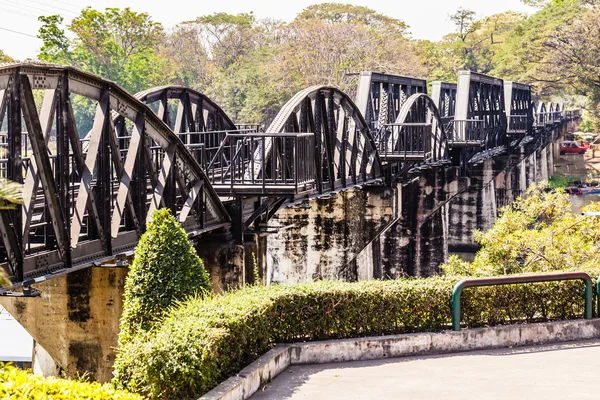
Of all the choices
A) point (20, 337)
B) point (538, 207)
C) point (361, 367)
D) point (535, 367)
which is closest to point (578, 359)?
point (535, 367)

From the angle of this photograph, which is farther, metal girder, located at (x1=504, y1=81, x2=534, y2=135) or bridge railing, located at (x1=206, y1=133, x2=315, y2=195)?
metal girder, located at (x1=504, y1=81, x2=534, y2=135)

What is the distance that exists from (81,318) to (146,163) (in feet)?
10.4

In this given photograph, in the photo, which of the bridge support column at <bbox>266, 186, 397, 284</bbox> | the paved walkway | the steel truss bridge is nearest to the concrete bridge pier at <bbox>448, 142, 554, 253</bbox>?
the steel truss bridge

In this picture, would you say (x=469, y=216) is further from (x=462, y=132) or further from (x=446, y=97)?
(x=462, y=132)

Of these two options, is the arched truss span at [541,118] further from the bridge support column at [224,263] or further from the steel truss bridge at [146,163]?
the bridge support column at [224,263]

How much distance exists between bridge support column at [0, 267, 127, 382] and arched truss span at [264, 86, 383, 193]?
3.97 m

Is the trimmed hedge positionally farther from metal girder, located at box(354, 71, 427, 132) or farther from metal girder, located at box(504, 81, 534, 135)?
metal girder, located at box(504, 81, 534, 135)

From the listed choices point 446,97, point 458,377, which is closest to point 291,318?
point 458,377

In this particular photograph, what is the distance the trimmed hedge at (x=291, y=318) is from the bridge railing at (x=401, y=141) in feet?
51.5

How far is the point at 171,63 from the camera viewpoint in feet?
274

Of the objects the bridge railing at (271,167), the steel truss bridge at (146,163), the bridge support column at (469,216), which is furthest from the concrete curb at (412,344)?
the bridge support column at (469,216)

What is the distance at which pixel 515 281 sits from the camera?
1291 cm

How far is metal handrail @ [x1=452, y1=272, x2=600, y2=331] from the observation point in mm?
12594

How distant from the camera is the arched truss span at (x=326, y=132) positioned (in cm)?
2083
